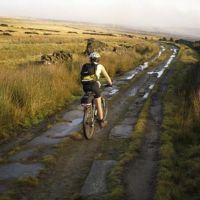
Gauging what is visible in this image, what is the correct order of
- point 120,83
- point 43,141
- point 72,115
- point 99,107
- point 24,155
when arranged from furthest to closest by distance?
point 120,83
point 72,115
point 99,107
point 43,141
point 24,155

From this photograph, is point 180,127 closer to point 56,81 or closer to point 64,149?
point 64,149

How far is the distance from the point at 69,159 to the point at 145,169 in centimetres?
163

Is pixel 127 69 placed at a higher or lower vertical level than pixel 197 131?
lower

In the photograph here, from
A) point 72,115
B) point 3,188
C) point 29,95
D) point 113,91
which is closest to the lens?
point 3,188

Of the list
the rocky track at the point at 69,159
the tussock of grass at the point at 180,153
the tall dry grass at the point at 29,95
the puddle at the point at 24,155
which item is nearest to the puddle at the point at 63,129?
the rocky track at the point at 69,159

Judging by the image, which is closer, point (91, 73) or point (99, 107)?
point (91, 73)

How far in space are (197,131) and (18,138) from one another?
4520 mm

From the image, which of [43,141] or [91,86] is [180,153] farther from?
[43,141]

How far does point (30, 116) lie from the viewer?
1283cm

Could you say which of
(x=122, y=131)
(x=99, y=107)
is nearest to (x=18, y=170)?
(x=99, y=107)

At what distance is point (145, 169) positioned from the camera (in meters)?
8.33

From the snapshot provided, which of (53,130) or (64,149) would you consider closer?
(64,149)

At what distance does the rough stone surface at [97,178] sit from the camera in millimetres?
7152

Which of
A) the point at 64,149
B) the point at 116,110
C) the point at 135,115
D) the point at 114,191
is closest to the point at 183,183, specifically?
the point at 114,191
